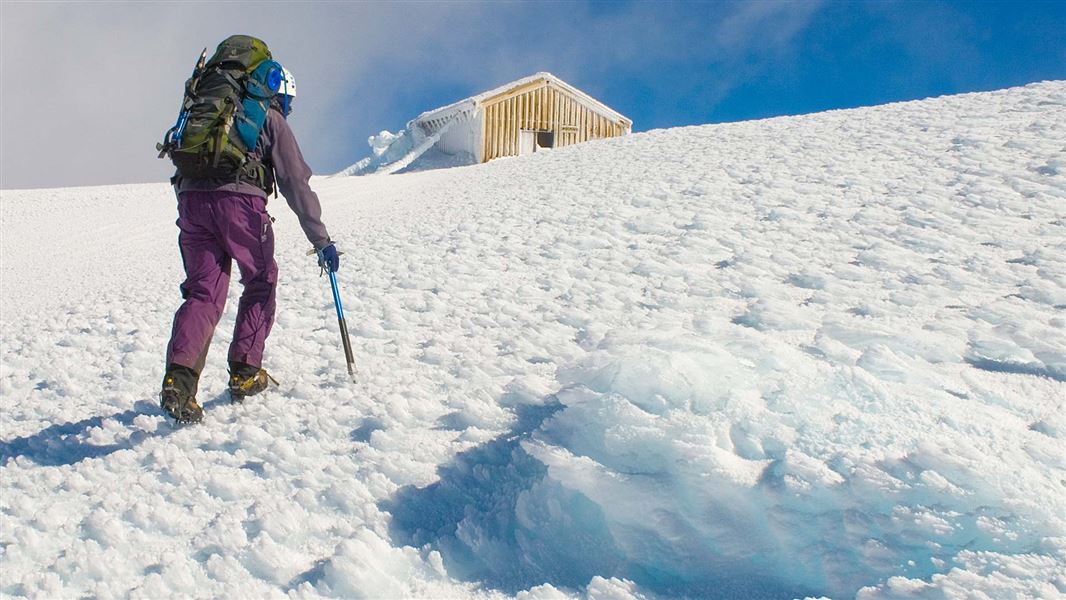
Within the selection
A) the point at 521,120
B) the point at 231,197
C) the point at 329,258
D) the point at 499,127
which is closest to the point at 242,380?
the point at 329,258

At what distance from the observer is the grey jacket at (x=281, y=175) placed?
346 cm

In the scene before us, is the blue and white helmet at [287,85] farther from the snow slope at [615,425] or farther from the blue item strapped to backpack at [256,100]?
the snow slope at [615,425]

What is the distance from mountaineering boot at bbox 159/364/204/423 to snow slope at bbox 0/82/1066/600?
113 millimetres

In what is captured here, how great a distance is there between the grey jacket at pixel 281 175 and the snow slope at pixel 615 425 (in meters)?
0.91

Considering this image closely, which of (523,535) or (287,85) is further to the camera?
(287,85)

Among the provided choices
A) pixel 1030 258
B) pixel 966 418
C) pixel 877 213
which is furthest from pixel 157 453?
pixel 877 213

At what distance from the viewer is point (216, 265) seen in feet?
11.6

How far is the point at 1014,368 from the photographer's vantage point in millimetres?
2658

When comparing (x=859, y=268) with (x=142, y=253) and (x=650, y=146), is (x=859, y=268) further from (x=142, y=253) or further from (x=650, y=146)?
(x=142, y=253)

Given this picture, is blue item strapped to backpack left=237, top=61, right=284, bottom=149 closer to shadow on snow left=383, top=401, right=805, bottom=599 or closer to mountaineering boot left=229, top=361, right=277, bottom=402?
mountaineering boot left=229, top=361, right=277, bottom=402

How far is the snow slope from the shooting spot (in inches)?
78.7

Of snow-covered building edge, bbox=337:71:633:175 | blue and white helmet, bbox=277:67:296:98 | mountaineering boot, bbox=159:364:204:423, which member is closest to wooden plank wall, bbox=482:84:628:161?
snow-covered building edge, bbox=337:71:633:175

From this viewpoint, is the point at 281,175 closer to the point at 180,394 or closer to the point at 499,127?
the point at 180,394

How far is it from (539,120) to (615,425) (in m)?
22.5
